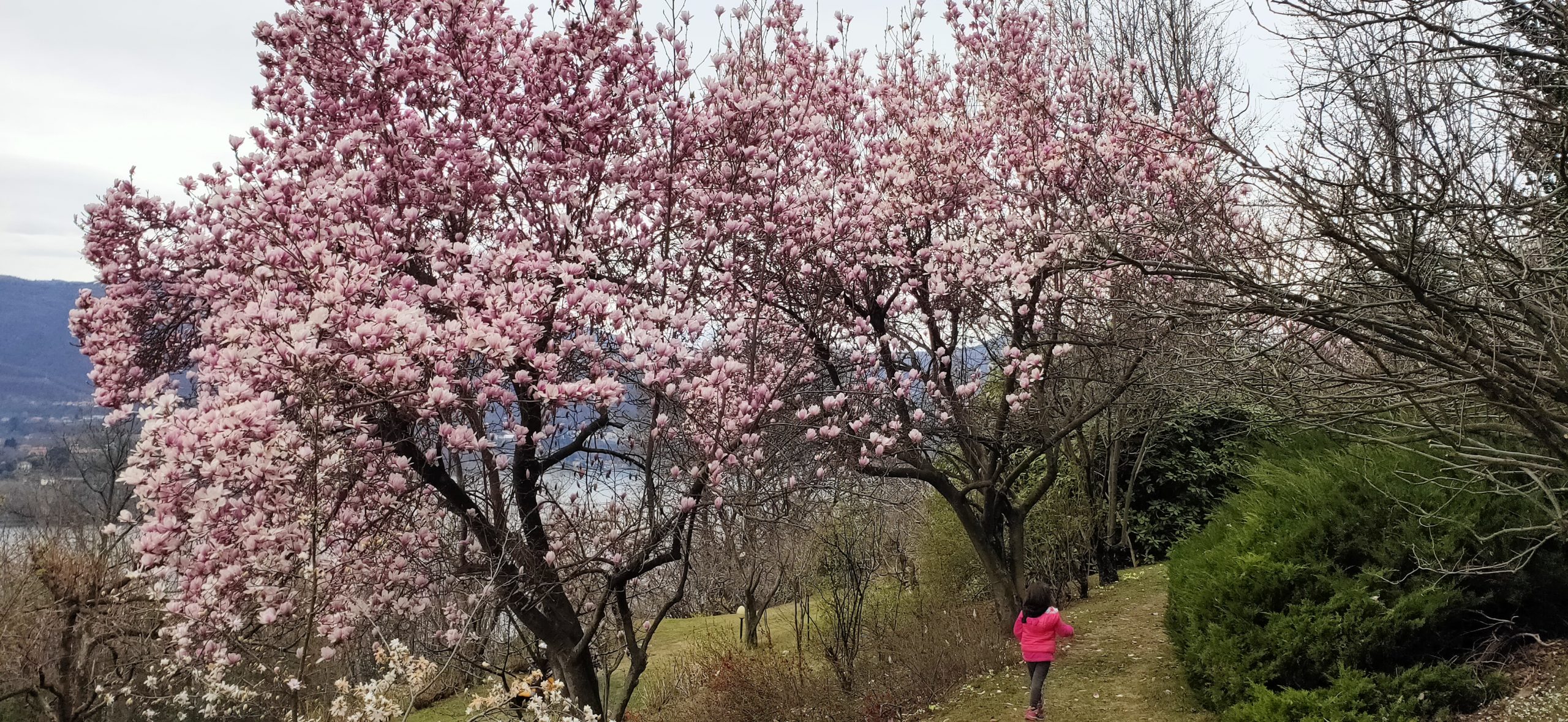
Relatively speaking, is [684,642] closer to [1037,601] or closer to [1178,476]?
[1178,476]

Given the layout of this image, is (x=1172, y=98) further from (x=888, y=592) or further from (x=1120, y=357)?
(x=888, y=592)

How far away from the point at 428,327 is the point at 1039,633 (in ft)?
15.7

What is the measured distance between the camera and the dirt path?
263 inches

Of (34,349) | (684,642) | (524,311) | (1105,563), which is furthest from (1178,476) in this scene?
(34,349)

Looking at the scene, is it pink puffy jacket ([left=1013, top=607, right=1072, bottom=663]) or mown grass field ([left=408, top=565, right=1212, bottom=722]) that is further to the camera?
mown grass field ([left=408, top=565, right=1212, bottom=722])

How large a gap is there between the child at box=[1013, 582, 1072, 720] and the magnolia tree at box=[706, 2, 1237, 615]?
1439 millimetres

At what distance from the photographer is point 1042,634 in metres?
6.45

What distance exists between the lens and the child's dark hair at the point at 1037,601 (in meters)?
6.39

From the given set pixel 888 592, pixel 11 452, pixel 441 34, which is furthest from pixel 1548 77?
pixel 11 452

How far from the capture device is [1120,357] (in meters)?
8.55

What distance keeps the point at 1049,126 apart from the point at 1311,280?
4.53 m

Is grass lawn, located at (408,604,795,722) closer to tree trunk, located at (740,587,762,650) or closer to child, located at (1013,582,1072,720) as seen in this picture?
tree trunk, located at (740,587,762,650)

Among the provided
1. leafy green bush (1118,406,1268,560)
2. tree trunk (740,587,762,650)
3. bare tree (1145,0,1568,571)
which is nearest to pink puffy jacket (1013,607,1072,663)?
bare tree (1145,0,1568,571)

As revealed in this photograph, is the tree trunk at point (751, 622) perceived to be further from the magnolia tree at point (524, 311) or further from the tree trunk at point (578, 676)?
the tree trunk at point (578, 676)
